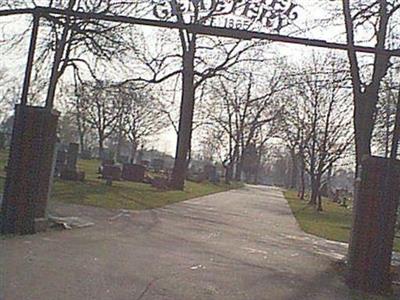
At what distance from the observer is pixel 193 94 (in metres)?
35.6

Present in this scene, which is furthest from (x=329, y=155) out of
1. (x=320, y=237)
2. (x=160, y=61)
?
(x=320, y=237)

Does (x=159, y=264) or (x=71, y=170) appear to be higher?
(x=71, y=170)

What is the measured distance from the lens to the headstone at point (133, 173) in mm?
37094

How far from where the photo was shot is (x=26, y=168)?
1097 centimetres

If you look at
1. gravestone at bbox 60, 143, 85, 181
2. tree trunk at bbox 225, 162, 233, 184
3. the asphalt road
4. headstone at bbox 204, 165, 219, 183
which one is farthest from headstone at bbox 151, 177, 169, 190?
tree trunk at bbox 225, 162, 233, 184

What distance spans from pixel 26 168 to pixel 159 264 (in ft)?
9.57

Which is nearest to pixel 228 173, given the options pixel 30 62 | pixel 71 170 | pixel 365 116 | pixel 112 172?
pixel 112 172

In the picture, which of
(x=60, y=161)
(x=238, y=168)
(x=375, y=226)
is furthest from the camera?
(x=238, y=168)

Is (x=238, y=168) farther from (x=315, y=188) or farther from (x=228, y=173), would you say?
(x=315, y=188)

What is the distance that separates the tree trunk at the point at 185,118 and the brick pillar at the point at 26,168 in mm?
23327

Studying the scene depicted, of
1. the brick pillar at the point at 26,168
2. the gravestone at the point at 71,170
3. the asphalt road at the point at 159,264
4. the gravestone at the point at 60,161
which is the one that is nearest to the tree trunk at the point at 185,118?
the gravestone at the point at 71,170

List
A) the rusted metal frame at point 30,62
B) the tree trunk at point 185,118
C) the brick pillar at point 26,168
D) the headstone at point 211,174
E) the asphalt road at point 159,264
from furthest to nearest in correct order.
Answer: the headstone at point 211,174, the tree trunk at point 185,118, the rusted metal frame at point 30,62, the brick pillar at point 26,168, the asphalt road at point 159,264

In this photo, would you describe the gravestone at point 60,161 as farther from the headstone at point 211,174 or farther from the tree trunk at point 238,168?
the tree trunk at point 238,168

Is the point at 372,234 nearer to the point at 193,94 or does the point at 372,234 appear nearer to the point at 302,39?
the point at 302,39
